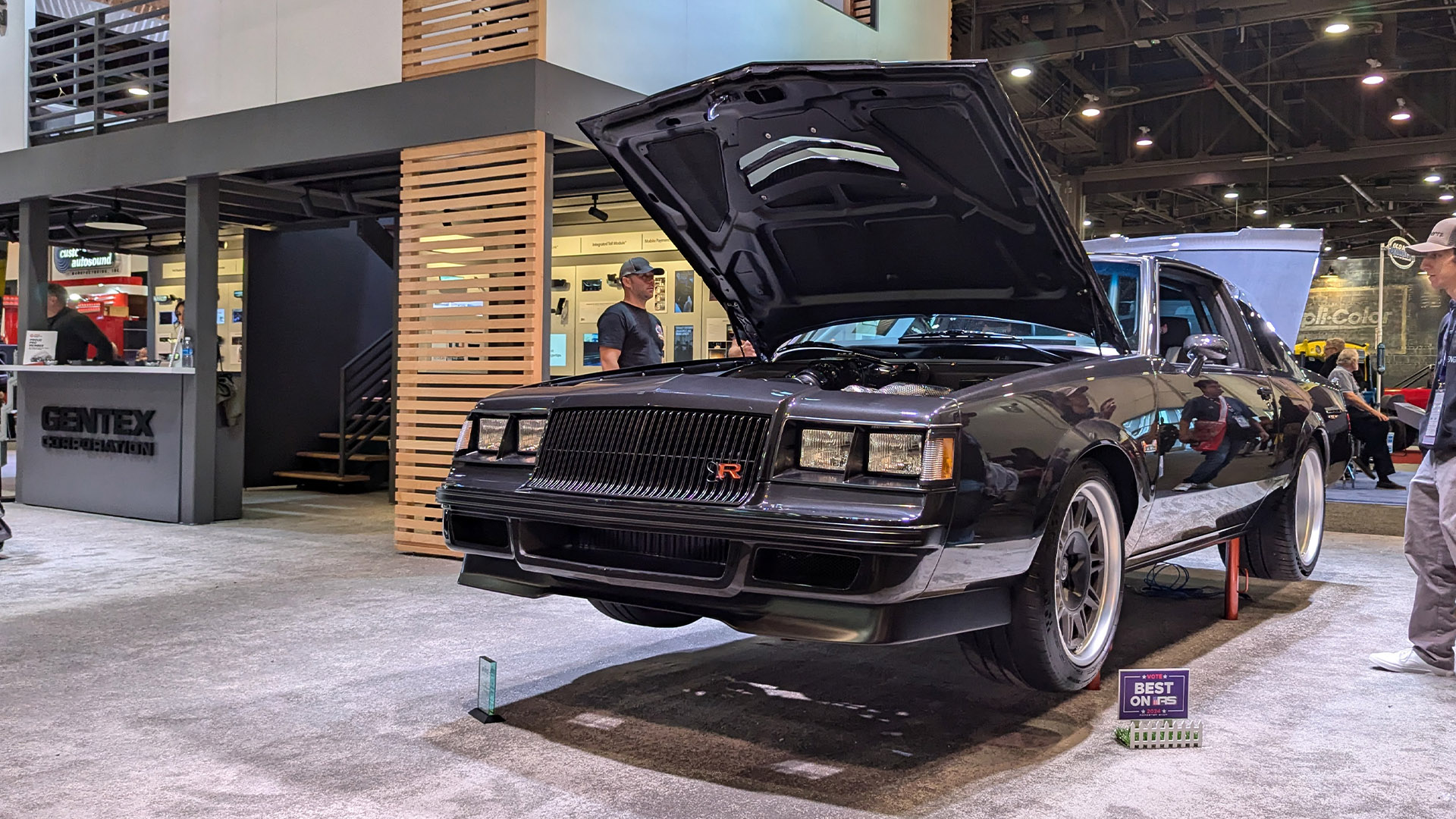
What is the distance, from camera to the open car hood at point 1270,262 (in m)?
8.38

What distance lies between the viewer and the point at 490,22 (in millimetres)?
7012

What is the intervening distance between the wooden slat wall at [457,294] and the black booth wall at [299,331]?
16.5 ft

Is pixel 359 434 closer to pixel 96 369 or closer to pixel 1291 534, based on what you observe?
pixel 96 369

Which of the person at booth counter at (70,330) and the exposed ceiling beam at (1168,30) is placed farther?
the exposed ceiling beam at (1168,30)

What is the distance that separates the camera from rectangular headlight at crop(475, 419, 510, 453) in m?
3.58

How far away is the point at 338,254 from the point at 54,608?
7845 millimetres

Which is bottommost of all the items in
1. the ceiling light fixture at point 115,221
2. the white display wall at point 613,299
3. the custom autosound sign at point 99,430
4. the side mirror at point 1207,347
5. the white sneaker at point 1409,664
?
the white sneaker at point 1409,664

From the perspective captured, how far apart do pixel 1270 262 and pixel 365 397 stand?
8.67m

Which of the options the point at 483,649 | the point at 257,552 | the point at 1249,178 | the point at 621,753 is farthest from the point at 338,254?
the point at 1249,178

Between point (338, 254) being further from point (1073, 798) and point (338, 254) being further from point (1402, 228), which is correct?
point (1402, 228)

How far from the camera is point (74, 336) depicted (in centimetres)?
1010

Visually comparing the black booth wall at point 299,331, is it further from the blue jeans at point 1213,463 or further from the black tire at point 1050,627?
the black tire at point 1050,627

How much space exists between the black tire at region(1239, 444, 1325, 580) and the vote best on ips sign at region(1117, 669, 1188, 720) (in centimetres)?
246

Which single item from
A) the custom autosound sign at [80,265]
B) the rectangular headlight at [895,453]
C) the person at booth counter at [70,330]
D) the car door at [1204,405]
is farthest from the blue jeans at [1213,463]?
the custom autosound sign at [80,265]
